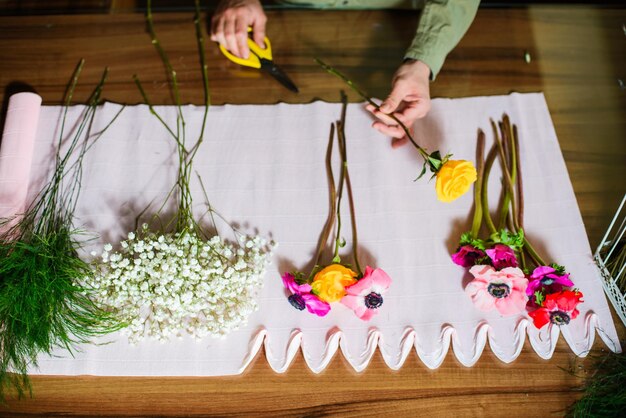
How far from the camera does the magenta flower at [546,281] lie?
1142 mm

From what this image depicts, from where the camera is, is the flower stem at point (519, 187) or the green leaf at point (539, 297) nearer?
the green leaf at point (539, 297)

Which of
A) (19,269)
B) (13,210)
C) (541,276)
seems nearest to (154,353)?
(19,269)

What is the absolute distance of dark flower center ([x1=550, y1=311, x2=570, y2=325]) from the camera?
1122mm

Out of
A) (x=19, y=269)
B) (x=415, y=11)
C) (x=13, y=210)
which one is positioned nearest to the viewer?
(x=19, y=269)

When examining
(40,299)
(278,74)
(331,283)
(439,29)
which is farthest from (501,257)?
(40,299)

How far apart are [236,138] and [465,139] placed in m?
0.61

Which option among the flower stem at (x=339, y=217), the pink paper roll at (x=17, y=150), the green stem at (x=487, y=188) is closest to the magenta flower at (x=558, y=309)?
the green stem at (x=487, y=188)

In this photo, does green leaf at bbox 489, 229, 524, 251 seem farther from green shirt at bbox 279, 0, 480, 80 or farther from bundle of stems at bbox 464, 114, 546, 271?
green shirt at bbox 279, 0, 480, 80

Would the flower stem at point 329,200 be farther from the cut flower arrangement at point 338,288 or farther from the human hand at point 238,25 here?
the human hand at point 238,25

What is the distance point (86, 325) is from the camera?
1141mm

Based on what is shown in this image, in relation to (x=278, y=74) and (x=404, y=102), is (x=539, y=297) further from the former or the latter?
(x=278, y=74)

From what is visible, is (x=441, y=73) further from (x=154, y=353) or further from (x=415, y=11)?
(x=154, y=353)

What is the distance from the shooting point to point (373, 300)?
1147 mm

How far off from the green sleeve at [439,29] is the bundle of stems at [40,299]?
0.98 meters
